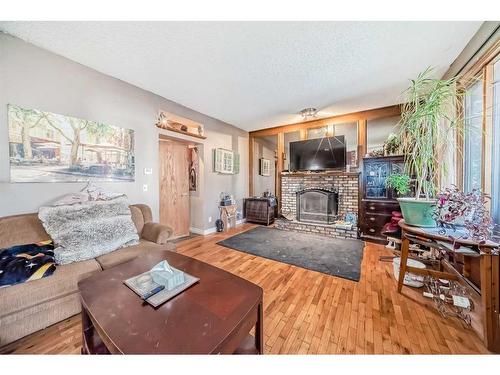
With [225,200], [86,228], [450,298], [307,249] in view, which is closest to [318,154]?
[307,249]

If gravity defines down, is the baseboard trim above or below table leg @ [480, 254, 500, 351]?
below

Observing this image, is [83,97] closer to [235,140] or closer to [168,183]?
[168,183]

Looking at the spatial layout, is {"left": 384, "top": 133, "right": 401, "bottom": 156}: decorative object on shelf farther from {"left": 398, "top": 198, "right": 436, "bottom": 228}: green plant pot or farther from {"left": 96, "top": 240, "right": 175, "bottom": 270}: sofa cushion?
{"left": 96, "top": 240, "right": 175, "bottom": 270}: sofa cushion

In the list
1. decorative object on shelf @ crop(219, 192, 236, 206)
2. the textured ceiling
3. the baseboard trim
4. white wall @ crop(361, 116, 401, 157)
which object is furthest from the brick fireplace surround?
the textured ceiling

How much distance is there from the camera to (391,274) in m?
2.15

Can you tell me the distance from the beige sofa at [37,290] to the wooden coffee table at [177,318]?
17.0 inches

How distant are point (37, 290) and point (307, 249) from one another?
9.85ft

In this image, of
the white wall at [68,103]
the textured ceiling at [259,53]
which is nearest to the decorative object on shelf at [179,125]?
the white wall at [68,103]

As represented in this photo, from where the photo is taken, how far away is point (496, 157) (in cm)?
148

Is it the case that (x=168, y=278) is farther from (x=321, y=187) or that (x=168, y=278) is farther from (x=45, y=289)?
(x=321, y=187)

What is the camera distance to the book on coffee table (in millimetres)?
972

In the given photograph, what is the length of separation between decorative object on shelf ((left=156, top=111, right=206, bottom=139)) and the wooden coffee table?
2459mm
